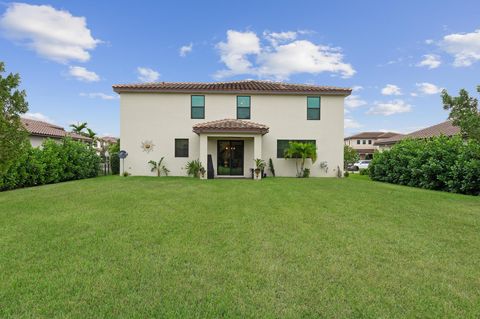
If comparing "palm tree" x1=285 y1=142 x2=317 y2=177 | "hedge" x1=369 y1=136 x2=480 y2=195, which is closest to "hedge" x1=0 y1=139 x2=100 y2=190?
"palm tree" x1=285 y1=142 x2=317 y2=177

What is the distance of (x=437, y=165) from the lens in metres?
13.8

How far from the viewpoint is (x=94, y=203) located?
8992 mm

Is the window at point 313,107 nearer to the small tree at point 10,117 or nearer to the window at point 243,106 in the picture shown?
the window at point 243,106

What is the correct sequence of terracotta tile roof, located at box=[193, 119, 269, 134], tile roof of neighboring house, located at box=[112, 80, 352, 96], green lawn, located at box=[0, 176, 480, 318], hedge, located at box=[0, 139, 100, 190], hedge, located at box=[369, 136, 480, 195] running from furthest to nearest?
tile roof of neighboring house, located at box=[112, 80, 352, 96] < terracotta tile roof, located at box=[193, 119, 269, 134] < hedge, located at box=[0, 139, 100, 190] < hedge, located at box=[369, 136, 480, 195] < green lawn, located at box=[0, 176, 480, 318]

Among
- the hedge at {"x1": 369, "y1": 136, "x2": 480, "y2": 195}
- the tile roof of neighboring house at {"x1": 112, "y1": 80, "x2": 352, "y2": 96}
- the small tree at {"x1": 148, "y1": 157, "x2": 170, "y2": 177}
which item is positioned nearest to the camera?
the hedge at {"x1": 369, "y1": 136, "x2": 480, "y2": 195}

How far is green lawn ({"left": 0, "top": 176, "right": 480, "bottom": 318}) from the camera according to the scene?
3.11 m

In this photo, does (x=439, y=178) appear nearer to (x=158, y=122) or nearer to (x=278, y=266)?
(x=278, y=266)

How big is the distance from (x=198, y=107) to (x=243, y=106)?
9.96ft

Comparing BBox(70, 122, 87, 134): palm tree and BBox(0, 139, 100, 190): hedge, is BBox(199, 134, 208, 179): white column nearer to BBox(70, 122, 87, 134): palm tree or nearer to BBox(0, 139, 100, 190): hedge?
BBox(0, 139, 100, 190): hedge

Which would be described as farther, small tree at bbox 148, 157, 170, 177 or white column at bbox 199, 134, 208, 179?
small tree at bbox 148, 157, 170, 177

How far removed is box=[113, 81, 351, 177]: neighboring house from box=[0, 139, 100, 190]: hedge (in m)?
2.73

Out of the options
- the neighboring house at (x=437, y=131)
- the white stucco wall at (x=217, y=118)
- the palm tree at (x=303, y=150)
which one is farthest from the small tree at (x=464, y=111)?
the white stucco wall at (x=217, y=118)

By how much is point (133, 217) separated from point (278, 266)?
4425 millimetres

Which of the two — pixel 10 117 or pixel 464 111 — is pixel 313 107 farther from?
pixel 10 117
